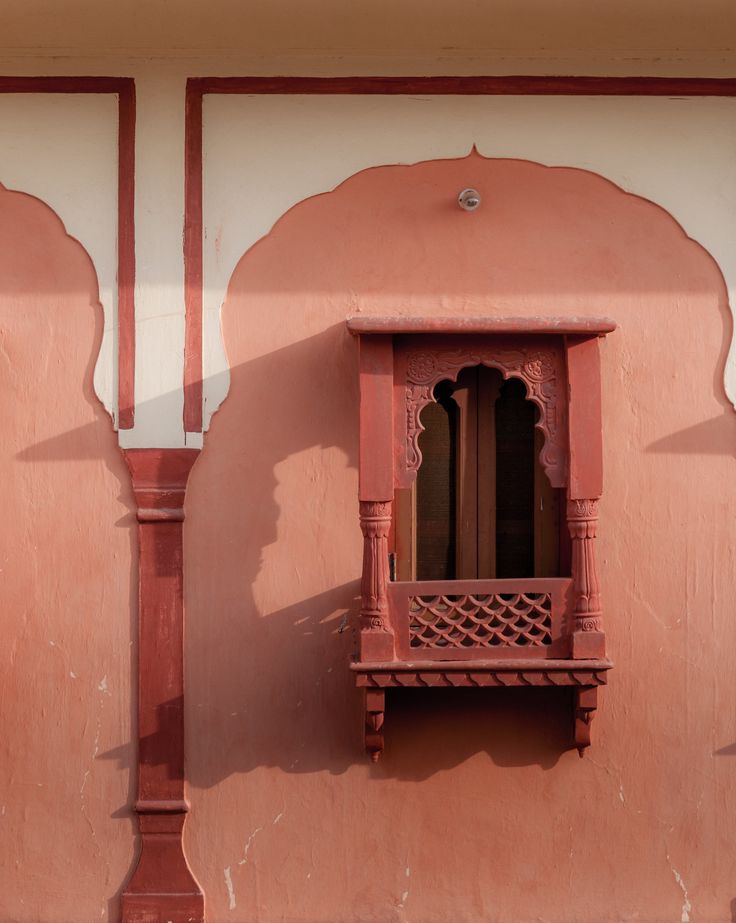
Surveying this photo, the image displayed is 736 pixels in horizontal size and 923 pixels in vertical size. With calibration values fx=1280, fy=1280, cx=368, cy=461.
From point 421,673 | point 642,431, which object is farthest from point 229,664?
point 642,431

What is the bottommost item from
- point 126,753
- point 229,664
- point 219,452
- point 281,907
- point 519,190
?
point 281,907

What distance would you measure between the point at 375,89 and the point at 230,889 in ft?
10.7

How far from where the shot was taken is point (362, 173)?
17.1 feet

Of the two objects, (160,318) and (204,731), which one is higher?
(160,318)

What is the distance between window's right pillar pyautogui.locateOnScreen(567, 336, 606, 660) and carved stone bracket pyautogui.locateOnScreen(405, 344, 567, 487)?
0.18ft

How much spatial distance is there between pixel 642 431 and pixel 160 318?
2.00 m

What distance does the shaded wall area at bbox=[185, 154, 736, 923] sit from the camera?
507 cm

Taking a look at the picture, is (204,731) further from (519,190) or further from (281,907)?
(519,190)

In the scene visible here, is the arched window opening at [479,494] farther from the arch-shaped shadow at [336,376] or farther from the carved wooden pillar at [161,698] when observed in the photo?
the carved wooden pillar at [161,698]

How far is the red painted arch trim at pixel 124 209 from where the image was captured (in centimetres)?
514

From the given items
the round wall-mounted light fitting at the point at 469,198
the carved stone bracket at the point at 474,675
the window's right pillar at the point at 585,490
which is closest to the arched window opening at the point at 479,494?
the window's right pillar at the point at 585,490

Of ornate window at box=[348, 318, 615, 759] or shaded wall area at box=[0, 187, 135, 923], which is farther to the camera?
shaded wall area at box=[0, 187, 135, 923]

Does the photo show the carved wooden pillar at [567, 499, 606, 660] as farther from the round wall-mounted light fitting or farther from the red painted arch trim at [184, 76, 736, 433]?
the red painted arch trim at [184, 76, 736, 433]

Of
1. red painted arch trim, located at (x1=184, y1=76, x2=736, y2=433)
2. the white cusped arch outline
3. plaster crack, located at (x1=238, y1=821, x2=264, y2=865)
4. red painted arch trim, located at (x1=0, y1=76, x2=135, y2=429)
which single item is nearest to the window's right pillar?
the white cusped arch outline
